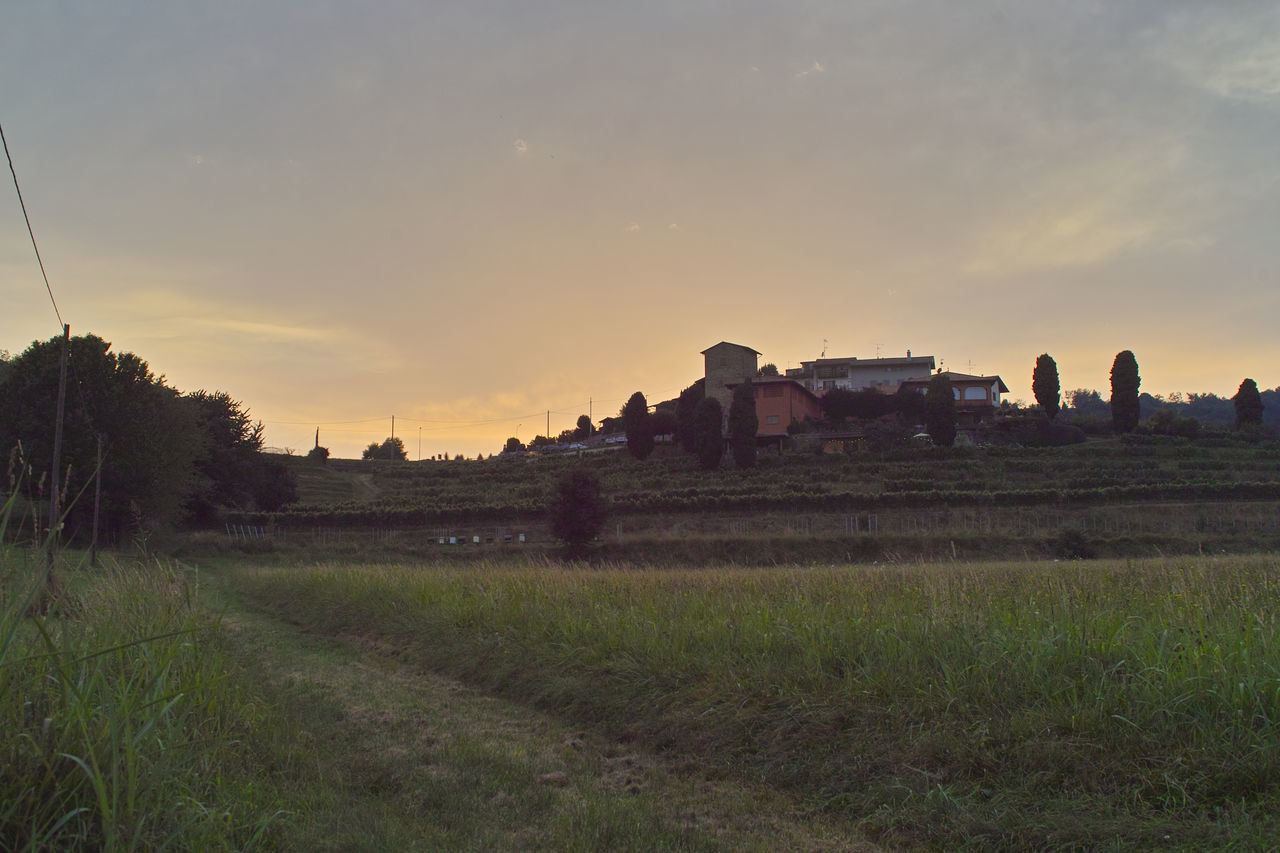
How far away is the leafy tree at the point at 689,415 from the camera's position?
6262 cm

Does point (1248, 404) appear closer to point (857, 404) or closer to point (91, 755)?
point (857, 404)

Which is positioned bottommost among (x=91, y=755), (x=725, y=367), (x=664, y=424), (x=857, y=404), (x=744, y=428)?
(x=91, y=755)

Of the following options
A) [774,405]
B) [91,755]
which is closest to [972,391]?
[774,405]

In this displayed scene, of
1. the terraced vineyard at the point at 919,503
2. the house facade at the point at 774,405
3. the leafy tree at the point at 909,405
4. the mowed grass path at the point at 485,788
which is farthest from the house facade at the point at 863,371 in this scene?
the mowed grass path at the point at 485,788

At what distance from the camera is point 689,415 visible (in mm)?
64938

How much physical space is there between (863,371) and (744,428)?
102 ft

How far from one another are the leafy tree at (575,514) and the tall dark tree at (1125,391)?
46399mm

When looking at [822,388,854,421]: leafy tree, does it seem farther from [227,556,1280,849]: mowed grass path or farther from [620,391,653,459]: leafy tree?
[227,556,1280,849]: mowed grass path

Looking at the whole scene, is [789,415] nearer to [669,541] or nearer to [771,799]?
[669,541]

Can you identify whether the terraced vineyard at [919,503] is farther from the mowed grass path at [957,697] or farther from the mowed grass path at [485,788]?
the mowed grass path at [485,788]

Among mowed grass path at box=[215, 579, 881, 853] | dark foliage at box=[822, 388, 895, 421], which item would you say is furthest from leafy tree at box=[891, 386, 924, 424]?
mowed grass path at box=[215, 579, 881, 853]

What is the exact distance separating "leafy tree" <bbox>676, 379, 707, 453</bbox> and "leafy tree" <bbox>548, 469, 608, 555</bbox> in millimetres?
22991

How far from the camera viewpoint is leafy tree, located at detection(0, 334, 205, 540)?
122 feet

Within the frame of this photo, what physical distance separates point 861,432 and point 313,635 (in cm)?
5418
